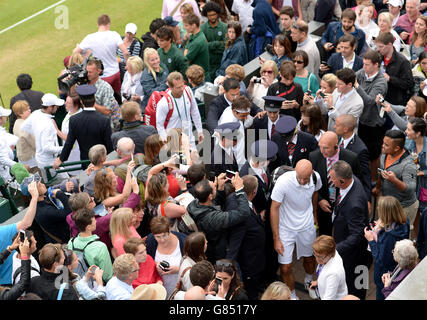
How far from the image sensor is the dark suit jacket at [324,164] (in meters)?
7.03

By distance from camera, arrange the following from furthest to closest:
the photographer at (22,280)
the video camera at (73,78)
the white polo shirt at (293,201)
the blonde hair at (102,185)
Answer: the video camera at (73,78), the blonde hair at (102,185), the white polo shirt at (293,201), the photographer at (22,280)

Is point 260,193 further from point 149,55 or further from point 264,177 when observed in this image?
point 149,55

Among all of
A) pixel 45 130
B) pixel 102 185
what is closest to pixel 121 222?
pixel 102 185

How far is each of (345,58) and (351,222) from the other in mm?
3288

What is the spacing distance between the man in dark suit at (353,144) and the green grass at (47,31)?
26.8 ft

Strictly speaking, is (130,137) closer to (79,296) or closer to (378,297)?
(79,296)

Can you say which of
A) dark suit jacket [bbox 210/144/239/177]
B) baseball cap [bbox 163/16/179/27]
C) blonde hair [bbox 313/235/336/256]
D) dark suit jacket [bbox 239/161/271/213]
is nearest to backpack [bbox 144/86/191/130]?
dark suit jacket [bbox 210/144/239/177]

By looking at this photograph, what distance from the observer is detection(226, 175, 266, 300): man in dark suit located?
6.31 metres

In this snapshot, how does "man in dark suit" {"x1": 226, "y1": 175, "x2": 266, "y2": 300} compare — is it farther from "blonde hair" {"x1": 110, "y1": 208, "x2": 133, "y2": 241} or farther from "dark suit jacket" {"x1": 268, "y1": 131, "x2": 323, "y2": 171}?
"blonde hair" {"x1": 110, "y1": 208, "x2": 133, "y2": 241}

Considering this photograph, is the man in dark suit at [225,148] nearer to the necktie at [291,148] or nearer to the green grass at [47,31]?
the necktie at [291,148]

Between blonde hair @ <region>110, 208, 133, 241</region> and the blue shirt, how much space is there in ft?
3.50

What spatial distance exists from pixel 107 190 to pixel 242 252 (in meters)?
1.67

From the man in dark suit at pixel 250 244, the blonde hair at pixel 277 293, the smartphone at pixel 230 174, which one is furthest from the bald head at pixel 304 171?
the blonde hair at pixel 277 293

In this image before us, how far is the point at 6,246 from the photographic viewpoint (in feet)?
20.4
